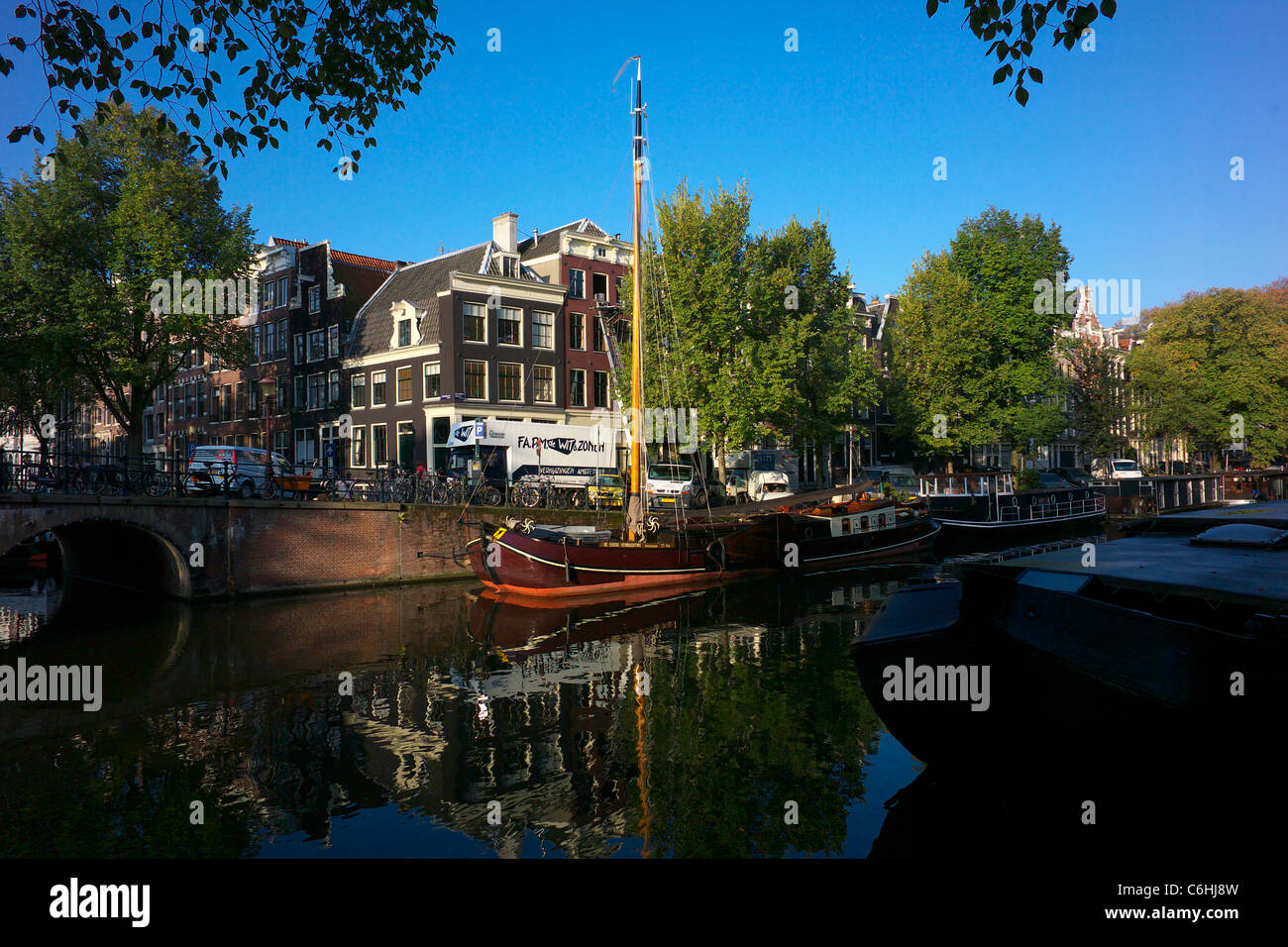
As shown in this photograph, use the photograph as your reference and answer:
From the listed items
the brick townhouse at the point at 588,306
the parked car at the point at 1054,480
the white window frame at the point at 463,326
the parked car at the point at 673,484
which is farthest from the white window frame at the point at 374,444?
the parked car at the point at 1054,480

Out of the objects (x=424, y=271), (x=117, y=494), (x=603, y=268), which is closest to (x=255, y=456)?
(x=117, y=494)

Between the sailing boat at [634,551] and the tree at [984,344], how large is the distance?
70.4 ft

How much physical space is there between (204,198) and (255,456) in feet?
37.6

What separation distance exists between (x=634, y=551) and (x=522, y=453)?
36.0 ft

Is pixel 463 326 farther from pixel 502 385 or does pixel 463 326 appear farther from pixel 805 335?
pixel 805 335

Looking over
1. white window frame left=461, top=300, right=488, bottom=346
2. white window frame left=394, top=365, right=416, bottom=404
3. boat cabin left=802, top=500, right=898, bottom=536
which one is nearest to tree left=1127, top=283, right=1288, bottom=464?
boat cabin left=802, top=500, right=898, bottom=536

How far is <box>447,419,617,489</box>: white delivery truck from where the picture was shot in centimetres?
3353

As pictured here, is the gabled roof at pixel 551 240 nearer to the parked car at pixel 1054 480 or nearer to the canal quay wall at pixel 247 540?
the canal quay wall at pixel 247 540

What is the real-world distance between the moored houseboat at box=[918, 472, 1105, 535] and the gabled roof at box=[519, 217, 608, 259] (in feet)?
76.6

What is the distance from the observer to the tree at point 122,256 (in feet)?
97.8

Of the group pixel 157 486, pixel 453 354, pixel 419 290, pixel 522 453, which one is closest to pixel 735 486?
pixel 522 453

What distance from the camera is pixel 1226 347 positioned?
59312mm

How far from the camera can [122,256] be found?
1209 inches
